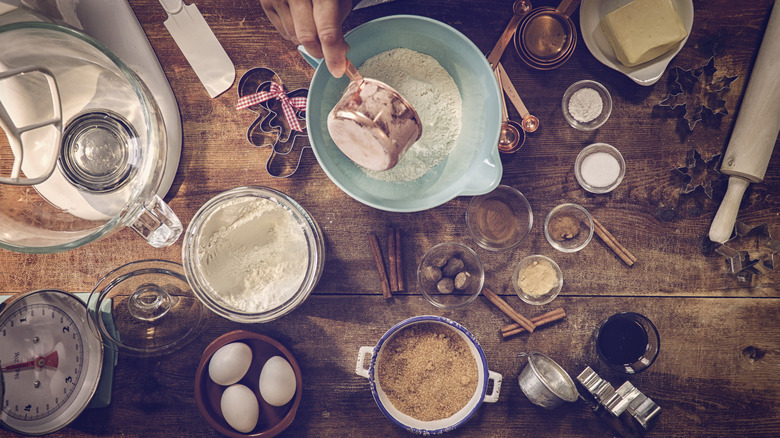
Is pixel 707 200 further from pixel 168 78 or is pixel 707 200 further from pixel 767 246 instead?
pixel 168 78

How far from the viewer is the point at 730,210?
1.25m

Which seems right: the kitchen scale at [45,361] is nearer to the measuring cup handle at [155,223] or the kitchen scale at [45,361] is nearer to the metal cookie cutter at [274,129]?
the measuring cup handle at [155,223]

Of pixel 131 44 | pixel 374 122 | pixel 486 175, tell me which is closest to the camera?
pixel 374 122

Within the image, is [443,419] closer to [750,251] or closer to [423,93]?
[423,93]

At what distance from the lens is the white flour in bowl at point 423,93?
3.75 feet

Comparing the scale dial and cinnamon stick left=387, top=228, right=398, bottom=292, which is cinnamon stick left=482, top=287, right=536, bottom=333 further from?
the scale dial

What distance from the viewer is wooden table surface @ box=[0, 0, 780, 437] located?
1278mm

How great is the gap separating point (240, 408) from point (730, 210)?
54.2 inches

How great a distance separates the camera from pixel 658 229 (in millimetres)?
1294

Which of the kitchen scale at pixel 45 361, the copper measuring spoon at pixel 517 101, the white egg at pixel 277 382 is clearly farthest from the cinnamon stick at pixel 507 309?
the kitchen scale at pixel 45 361

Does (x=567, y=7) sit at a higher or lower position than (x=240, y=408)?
higher

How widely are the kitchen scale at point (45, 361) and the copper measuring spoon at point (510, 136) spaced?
46.8 inches

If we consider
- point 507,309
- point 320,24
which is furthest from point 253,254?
point 507,309

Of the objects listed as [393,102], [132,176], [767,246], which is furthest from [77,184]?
[767,246]
